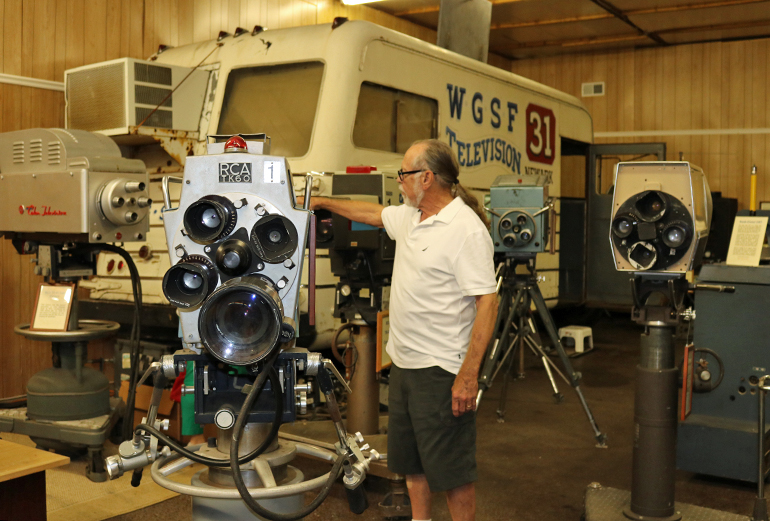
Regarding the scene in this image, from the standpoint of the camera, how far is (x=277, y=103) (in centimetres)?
512

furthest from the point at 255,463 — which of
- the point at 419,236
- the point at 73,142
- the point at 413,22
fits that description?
the point at 413,22

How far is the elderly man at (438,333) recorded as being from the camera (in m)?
2.73

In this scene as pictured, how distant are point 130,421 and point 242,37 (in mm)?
2884

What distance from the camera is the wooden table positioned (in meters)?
2.53

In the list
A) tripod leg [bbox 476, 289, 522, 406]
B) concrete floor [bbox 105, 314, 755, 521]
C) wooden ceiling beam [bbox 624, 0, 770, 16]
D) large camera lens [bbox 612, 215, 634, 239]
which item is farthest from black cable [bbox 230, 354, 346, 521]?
wooden ceiling beam [bbox 624, 0, 770, 16]

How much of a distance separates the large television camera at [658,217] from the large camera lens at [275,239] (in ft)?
4.88

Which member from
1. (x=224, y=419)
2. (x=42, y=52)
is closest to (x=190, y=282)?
(x=224, y=419)

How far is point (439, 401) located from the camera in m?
2.74

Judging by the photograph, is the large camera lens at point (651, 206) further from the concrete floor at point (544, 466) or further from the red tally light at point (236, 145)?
the red tally light at point (236, 145)

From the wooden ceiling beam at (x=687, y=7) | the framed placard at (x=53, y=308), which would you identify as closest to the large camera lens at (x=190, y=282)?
the framed placard at (x=53, y=308)

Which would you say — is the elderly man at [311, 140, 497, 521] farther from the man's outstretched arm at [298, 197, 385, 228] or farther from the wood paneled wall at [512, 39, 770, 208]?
the wood paneled wall at [512, 39, 770, 208]

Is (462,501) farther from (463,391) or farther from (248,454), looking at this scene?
(248,454)

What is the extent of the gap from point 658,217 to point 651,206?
110 mm

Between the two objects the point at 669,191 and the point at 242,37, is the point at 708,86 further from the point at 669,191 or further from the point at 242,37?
the point at 669,191
